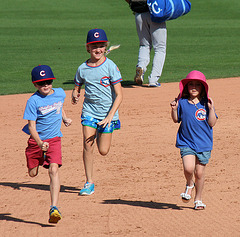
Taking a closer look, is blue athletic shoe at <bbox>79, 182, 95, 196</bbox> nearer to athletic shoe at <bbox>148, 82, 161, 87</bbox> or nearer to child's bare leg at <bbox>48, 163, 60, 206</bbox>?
child's bare leg at <bbox>48, 163, 60, 206</bbox>

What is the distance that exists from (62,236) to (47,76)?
176 cm

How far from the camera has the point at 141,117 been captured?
461 inches

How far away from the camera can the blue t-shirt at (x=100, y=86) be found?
7.36 m

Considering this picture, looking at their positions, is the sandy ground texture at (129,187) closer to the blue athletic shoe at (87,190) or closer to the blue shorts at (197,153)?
the blue athletic shoe at (87,190)

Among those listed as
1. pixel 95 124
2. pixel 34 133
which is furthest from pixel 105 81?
pixel 34 133

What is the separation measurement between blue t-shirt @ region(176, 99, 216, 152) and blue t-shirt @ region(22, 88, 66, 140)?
1.41 m

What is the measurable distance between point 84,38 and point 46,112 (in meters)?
17.7

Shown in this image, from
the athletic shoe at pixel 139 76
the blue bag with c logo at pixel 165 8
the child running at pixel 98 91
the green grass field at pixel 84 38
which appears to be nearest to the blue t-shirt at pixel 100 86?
the child running at pixel 98 91

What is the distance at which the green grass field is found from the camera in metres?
16.7

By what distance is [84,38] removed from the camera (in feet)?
78.5

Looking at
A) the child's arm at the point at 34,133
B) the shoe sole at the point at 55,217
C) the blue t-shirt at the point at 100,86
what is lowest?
the shoe sole at the point at 55,217

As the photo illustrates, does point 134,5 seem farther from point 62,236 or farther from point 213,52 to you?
point 62,236

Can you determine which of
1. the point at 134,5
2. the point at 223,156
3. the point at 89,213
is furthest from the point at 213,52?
the point at 89,213

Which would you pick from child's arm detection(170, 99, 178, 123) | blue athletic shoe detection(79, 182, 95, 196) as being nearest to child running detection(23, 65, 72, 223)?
blue athletic shoe detection(79, 182, 95, 196)
